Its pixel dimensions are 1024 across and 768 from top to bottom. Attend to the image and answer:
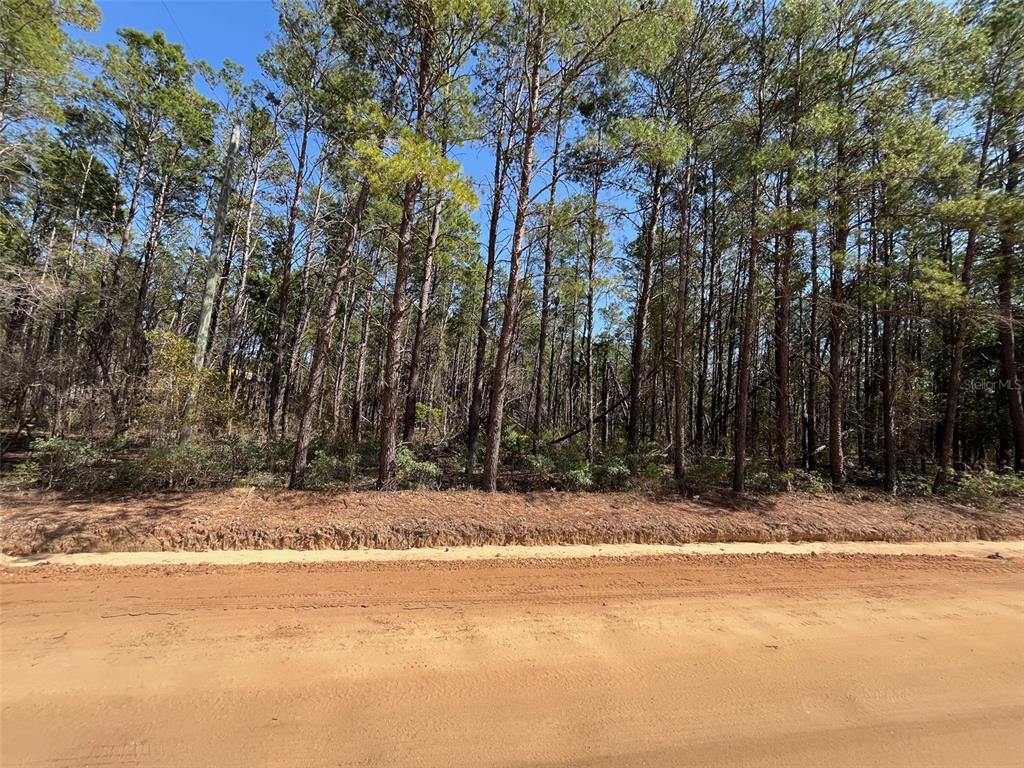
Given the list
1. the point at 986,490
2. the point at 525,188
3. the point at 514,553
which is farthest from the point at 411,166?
the point at 986,490

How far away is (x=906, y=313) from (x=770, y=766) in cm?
1178

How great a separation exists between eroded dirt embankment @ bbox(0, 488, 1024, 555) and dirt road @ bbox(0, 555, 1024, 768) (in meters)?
0.98

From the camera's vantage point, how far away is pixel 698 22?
36.0 feet

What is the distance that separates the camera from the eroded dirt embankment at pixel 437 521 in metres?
6.40

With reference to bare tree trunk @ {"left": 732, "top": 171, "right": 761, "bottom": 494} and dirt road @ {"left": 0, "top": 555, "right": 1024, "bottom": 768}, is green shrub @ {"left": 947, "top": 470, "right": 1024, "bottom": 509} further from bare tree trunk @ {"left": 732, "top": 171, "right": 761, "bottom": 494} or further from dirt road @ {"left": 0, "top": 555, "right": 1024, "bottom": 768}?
dirt road @ {"left": 0, "top": 555, "right": 1024, "bottom": 768}

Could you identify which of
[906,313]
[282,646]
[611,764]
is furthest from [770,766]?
[906,313]

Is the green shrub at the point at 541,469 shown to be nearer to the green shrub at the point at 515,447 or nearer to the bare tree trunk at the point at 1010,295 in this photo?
the green shrub at the point at 515,447

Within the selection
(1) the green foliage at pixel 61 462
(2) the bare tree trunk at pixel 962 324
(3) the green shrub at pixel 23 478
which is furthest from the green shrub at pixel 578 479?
(3) the green shrub at pixel 23 478

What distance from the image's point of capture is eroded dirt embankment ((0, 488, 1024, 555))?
6.40 m

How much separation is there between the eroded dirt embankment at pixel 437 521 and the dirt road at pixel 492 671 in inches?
38.5

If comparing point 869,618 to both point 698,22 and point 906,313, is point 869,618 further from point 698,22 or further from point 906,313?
point 698,22

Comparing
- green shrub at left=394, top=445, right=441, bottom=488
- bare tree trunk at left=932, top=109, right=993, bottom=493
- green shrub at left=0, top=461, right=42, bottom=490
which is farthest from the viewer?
bare tree trunk at left=932, top=109, right=993, bottom=493

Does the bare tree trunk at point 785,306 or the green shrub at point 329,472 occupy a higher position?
the bare tree trunk at point 785,306

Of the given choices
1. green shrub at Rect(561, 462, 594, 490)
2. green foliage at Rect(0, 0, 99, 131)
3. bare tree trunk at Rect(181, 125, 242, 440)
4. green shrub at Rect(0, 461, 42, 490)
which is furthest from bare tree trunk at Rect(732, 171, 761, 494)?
green foliage at Rect(0, 0, 99, 131)
